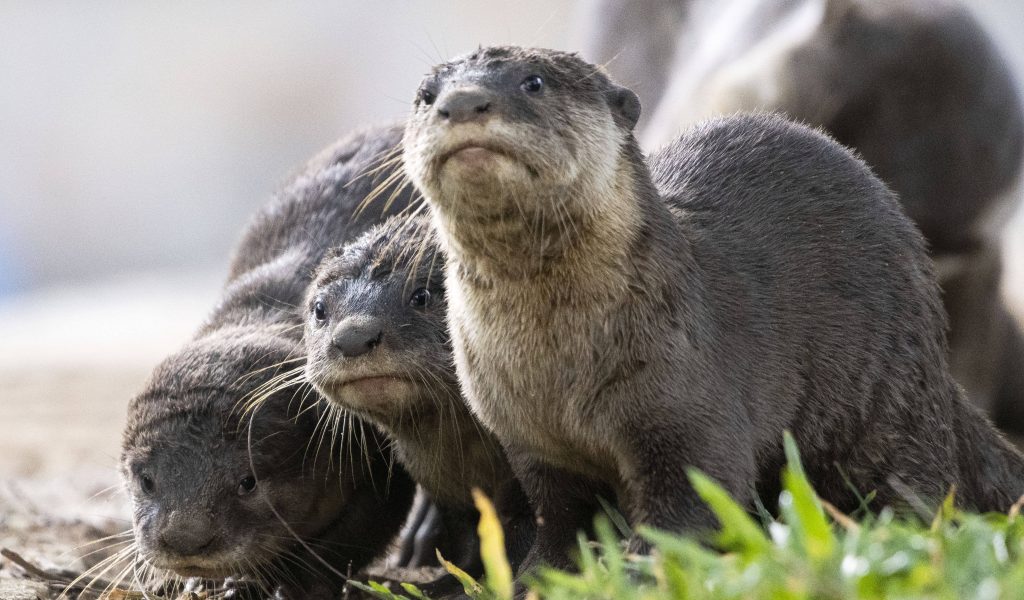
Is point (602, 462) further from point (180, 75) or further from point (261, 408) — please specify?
point (180, 75)

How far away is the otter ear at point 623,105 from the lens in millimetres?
2738

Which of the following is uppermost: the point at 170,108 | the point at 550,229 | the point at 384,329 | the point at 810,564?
the point at 170,108

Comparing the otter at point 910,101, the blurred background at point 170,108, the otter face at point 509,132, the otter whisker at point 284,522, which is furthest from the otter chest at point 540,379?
the blurred background at point 170,108

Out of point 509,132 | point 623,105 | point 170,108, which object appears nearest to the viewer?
point 509,132

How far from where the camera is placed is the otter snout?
7.95ft

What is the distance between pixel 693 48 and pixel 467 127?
3.55 m

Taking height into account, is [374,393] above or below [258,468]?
above

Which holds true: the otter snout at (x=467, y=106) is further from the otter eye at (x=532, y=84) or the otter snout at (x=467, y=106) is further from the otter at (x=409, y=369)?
the otter at (x=409, y=369)

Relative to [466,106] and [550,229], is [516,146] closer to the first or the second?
[466,106]

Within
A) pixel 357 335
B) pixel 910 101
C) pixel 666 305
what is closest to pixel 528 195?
pixel 666 305

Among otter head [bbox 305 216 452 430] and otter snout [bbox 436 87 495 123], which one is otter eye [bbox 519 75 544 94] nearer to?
otter snout [bbox 436 87 495 123]

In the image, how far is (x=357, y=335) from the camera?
3004 mm

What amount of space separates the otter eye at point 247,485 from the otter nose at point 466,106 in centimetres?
125

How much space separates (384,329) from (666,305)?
73cm
